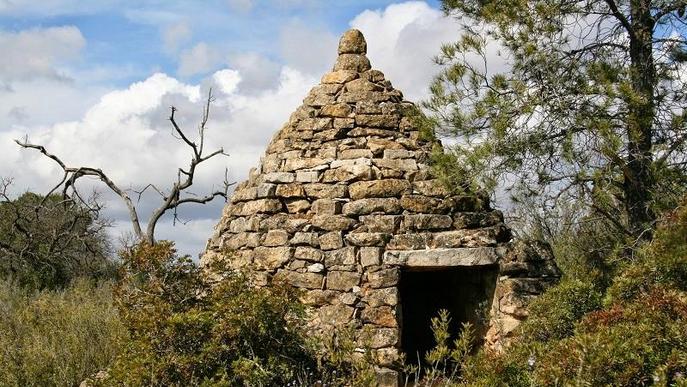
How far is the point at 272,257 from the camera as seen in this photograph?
7723mm

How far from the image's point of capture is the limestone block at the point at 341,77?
876cm

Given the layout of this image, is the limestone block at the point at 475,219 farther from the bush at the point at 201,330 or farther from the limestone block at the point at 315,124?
the bush at the point at 201,330

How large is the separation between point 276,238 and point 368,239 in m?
1.00

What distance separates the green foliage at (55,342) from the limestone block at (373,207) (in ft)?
8.50

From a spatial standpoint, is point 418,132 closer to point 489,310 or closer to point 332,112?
point 332,112

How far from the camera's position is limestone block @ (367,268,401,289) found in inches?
289

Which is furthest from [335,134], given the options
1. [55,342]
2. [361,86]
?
[55,342]

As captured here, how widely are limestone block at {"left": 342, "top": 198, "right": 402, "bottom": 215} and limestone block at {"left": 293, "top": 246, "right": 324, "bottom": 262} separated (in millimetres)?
508

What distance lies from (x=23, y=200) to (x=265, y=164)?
1517 cm

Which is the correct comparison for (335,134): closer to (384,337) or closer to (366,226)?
(366,226)

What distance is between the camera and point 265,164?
8656 millimetres

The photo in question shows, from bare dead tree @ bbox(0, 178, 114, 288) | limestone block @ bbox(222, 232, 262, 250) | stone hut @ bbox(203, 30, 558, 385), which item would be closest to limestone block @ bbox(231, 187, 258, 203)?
stone hut @ bbox(203, 30, 558, 385)

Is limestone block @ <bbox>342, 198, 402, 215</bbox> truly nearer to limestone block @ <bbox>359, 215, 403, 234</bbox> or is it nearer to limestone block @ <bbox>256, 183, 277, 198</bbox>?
limestone block @ <bbox>359, 215, 403, 234</bbox>

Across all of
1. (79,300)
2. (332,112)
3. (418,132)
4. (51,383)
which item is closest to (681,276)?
(418,132)
